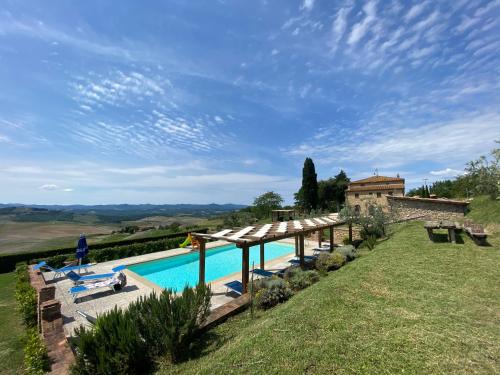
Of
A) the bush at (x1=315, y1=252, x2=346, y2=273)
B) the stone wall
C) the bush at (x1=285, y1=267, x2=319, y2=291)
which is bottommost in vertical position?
the stone wall

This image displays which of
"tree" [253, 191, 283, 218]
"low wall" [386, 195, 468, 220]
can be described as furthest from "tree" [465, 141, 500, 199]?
"tree" [253, 191, 283, 218]

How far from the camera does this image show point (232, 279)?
11.5 meters

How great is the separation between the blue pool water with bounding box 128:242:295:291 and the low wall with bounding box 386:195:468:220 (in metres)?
9.14

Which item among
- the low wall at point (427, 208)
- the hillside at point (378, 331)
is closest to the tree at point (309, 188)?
the low wall at point (427, 208)

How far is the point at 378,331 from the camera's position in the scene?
4.20 metres

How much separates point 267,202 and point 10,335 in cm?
3823

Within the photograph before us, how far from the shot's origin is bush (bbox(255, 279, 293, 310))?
23.2 feet

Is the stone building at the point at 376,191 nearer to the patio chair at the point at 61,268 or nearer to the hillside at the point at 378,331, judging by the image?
the hillside at the point at 378,331

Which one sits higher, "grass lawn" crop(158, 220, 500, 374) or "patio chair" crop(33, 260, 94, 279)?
"grass lawn" crop(158, 220, 500, 374)

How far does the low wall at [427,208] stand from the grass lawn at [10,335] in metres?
18.2

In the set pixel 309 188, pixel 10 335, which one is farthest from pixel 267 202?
pixel 10 335

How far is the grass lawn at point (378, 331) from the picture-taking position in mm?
3463

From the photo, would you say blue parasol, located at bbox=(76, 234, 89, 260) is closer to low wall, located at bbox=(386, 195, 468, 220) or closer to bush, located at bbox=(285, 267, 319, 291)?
bush, located at bbox=(285, 267, 319, 291)

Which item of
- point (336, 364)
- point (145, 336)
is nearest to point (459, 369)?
point (336, 364)
